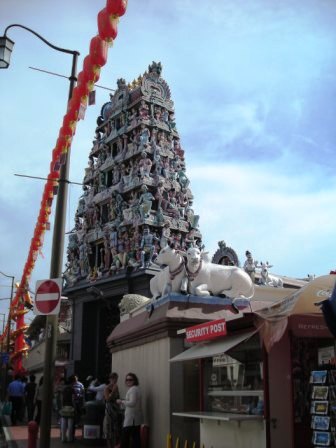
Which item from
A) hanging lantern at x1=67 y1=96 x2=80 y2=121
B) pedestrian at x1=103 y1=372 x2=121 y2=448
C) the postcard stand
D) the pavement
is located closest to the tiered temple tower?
the pavement

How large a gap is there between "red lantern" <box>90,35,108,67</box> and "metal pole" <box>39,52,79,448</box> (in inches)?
71.9

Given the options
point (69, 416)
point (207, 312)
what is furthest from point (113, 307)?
point (207, 312)

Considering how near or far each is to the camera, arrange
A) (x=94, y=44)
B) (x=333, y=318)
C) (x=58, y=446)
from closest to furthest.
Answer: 1. (x=333, y=318)
2. (x=94, y=44)
3. (x=58, y=446)

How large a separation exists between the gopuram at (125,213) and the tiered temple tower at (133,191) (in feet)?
0.18

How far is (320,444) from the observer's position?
659cm

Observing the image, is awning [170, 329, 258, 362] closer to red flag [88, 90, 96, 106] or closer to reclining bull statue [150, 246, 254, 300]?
reclining bull statue [150, 246, 254, 300]

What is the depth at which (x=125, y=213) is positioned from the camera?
28047 millimetres

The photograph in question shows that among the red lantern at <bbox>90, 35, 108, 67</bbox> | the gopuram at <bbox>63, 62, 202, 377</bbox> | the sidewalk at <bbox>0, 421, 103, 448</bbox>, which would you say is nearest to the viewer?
the red lantern at <bbox>90, 35, 108, 67</bbox>

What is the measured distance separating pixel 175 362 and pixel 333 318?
214 inches

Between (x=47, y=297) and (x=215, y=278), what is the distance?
490 cm

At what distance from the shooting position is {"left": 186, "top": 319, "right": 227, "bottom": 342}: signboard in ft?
27.3

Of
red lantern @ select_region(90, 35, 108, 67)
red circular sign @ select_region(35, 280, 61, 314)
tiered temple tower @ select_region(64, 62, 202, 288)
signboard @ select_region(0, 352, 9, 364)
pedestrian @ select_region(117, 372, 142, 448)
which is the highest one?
tiered temple tower @ select_region(64, 62, 202, 288)

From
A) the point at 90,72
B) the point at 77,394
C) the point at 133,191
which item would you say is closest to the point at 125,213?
the point at 133,191

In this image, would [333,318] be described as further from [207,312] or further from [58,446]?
[58,446]
